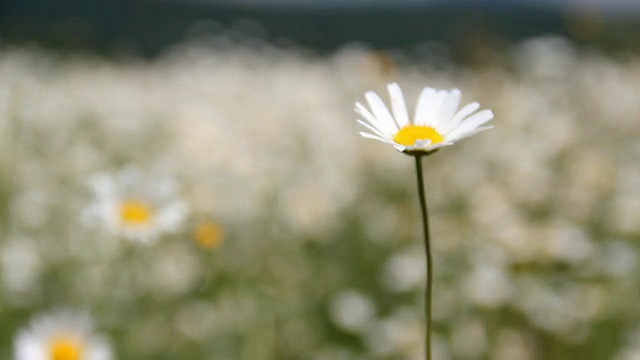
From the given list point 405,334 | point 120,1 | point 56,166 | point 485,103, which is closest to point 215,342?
point 405,334

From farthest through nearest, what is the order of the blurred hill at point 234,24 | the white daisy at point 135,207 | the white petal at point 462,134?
the blurred hill at point 234,24 → the white daisy at point 135,207 → the white petal at point 462,134

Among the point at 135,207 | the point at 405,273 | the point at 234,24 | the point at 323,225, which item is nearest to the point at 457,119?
the point at 135,207

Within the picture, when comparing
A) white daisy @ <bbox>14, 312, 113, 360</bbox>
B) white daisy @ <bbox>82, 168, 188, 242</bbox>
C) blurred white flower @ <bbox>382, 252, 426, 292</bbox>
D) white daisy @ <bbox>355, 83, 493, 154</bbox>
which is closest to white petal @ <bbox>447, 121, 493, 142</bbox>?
white daisy @ <bbox>355, 83, 493, 154</bbox>

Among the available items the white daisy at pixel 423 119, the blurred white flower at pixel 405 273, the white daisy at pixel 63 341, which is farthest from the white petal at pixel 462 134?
the blurred white flower at pixel 405 273

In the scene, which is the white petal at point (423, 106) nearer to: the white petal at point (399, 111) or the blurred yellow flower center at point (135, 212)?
the white petal at point (399, 111)

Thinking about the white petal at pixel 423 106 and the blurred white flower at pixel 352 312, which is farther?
the blurred white flower at pixel 352 312

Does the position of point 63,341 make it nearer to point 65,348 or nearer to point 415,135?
point 65,348

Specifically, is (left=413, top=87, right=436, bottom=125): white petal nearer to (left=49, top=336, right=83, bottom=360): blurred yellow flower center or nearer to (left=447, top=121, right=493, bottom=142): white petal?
(left=447, top=121, right=493, bottom=142): white petal
